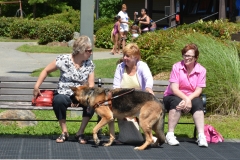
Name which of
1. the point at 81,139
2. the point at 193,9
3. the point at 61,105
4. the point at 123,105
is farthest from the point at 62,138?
the point at 193,9

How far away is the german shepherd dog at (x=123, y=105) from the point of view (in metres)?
6.65

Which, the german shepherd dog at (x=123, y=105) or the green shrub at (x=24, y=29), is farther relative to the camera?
the green shrub at (x=24, y=29)

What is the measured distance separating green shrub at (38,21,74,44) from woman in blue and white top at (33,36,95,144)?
18.1m

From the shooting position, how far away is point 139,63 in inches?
276

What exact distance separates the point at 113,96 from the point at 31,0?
3167 centimetres

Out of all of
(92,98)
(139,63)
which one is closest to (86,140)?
(92,98)

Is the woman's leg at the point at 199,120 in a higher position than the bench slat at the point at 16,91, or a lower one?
lower

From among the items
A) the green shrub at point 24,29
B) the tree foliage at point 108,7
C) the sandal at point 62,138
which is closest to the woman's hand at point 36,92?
the sandal at point 62,138

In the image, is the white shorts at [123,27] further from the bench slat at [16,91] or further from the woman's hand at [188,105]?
the woman's hand at [188,105]

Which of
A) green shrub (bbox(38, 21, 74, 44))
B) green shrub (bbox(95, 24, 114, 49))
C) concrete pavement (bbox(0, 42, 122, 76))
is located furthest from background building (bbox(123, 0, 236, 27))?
concrete pavement (bbox(0, 42, 122, 76))

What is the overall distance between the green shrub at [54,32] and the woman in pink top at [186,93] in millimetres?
18187

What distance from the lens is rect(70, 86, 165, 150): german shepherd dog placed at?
665cm

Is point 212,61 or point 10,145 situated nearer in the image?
point 10,145

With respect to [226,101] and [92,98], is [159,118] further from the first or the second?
A: [226,101]
